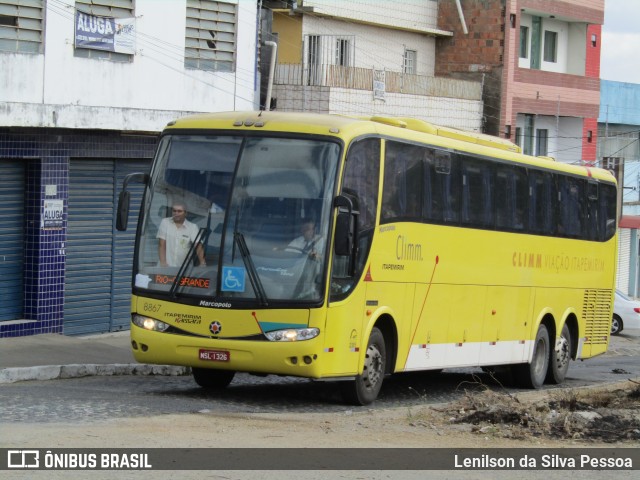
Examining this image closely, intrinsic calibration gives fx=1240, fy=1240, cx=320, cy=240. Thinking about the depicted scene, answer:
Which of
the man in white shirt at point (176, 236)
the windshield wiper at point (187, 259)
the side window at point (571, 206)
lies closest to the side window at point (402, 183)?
the windshield wiper at point (187, 259)

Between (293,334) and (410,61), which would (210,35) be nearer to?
(293,334)

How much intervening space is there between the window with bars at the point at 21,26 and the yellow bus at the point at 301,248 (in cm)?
592

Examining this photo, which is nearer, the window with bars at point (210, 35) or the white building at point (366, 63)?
the window with bars at point (210, 35)

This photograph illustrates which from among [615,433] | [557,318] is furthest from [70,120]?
[615,433]

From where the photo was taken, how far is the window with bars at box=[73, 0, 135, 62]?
2022 centimetres

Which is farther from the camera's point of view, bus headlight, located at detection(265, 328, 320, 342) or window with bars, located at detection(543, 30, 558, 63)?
window with bars, located at detection(543, 30, 558, 63)

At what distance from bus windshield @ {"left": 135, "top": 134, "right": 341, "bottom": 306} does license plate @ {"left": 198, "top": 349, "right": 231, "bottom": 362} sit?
1.93 feet

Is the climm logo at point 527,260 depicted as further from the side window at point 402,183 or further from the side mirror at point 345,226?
the side mirror at point 345,226

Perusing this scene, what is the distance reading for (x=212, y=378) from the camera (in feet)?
50.2

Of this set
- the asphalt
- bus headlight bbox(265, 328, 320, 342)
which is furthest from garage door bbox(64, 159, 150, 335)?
bus headlight bbox(265, 328, 320, 342)

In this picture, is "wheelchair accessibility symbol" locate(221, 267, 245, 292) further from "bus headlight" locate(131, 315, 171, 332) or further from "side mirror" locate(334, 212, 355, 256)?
"side mirror" locate(334, 212, 355, 256)

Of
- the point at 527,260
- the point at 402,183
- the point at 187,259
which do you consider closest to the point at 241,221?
the point at 187,259

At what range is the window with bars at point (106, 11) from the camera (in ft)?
66.3

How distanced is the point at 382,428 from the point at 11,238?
30.8ft
